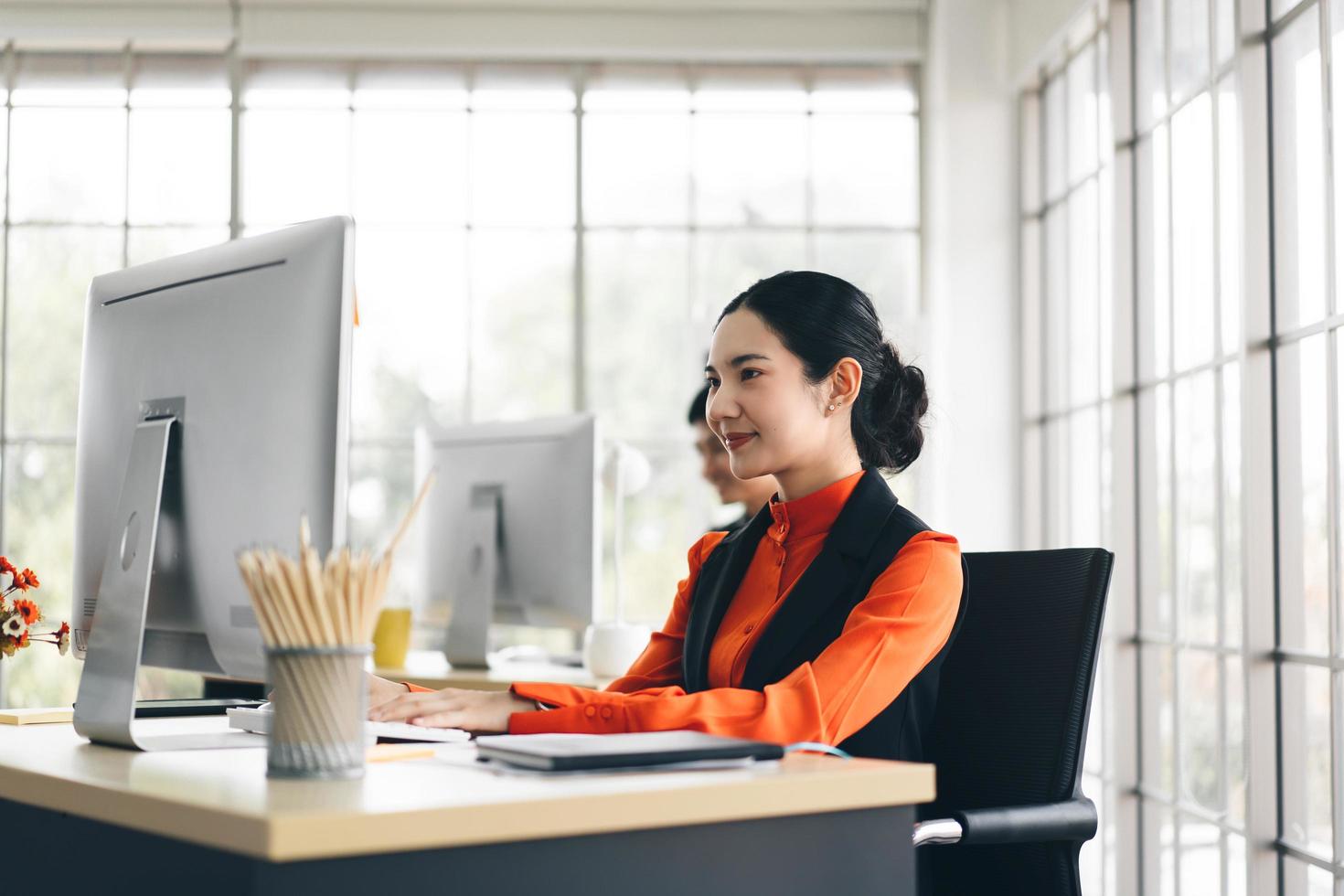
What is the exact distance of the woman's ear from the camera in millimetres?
2039

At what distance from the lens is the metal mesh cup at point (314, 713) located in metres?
1.20

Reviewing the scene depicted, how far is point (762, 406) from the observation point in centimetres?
197

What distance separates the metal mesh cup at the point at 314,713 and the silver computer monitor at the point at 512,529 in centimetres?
193

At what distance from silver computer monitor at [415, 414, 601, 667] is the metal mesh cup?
6.32 ft

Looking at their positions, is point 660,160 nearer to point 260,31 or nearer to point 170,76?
point 260,31

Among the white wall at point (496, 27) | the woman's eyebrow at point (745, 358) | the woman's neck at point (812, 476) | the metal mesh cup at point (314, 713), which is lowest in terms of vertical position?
the metal mesh cup at point (314, 713)

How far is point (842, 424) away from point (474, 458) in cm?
150

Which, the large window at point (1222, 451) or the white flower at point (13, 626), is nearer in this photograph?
the white flower at point (13, 626)

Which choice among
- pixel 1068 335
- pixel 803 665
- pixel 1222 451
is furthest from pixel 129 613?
pixel 1068 335

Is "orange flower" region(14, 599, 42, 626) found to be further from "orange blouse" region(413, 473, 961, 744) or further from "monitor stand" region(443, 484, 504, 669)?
"monitor stand" region(443, 484, 504, 669)

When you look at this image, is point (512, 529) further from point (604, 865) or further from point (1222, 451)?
point (604, 865)

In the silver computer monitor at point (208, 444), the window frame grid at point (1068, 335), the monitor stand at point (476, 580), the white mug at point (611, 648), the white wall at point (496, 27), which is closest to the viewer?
the silver computer monitor at point (208, 444)

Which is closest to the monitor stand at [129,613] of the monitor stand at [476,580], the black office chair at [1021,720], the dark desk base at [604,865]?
the dark desk base at [604,865]

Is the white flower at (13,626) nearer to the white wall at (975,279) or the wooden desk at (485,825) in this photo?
the wooden desk at (485,825)
